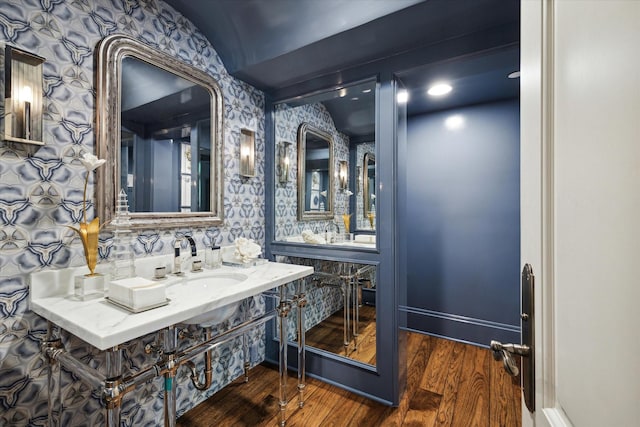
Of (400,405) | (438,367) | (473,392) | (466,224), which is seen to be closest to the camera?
(400,405)

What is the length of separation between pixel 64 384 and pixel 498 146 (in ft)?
10.6

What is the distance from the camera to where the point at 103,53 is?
135cm

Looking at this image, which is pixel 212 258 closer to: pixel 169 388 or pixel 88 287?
pixel 88 287

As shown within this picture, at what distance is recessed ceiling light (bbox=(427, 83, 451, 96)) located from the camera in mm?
2286

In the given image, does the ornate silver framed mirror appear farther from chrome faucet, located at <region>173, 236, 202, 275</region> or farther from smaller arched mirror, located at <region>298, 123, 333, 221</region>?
chrome faucet, located at <region>173, 236, 202, 275</region>

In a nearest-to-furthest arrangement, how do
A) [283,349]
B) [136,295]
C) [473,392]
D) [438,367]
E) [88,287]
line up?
[136,295], [88,287], [283,349], [473,392], [438,367]

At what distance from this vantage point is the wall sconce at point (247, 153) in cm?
211

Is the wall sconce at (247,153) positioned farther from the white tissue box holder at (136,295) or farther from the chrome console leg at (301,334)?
the white tissue box holder at (136,295)

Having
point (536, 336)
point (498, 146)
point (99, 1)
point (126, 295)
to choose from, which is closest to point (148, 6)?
point (99, 1)

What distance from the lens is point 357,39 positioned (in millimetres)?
1651

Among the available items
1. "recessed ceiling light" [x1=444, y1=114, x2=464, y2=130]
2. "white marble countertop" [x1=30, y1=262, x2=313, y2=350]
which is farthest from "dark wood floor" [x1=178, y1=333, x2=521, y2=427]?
"recessed ceiling light" [x1=444, y1=114, x2=464, y2=130]

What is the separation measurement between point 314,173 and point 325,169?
10 cm

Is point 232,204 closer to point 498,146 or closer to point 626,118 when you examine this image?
point 626,118

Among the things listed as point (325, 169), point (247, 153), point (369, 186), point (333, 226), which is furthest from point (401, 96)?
point (247, 153)
